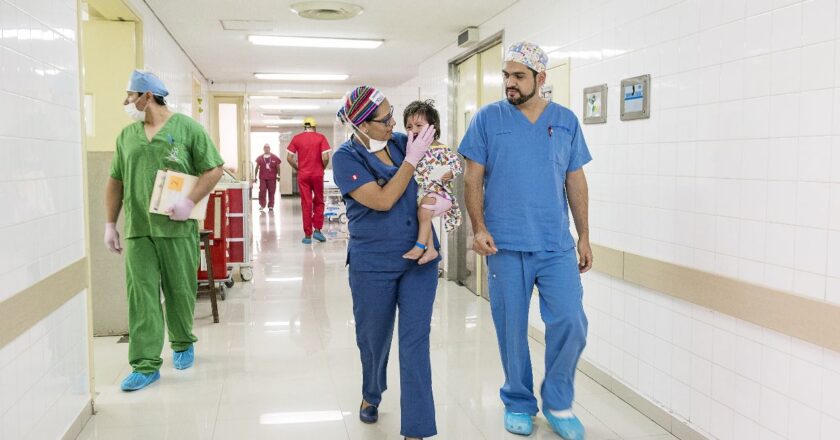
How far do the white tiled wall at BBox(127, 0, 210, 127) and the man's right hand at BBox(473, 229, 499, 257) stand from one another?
3.18 metres

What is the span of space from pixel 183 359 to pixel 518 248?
2.15 meters

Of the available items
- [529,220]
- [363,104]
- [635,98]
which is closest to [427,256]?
[529,220]

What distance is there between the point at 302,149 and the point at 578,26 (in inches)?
243

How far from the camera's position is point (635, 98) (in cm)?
327

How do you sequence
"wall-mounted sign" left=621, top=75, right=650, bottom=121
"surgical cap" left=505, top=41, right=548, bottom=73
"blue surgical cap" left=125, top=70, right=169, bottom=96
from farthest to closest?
1. "blue surgical cap" left=125, top=70, right=169, bottom=96
2. "wall-mounted sign" left=621, top=75, right=650, bottom=121
3. "surgical cap" left=505, top=41, right=548, bottom=73

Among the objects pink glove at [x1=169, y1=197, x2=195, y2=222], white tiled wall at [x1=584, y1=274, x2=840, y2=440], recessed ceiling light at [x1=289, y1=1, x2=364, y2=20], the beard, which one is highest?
recessed ceiling light at [x1=289, y1=1, x2=364, y2=20]

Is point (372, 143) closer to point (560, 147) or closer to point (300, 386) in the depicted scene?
point (560, 147)

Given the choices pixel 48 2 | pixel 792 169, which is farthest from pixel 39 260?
pixel 792 169

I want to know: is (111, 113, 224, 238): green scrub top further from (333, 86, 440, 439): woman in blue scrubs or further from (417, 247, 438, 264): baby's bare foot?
(417, 247, 438, 264): baby's bare foot

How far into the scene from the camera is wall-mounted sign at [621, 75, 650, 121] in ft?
10.4

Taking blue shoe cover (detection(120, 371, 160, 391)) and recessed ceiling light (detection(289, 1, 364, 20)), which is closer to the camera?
blue shoe cover (detection(120, 371, 160, 391))

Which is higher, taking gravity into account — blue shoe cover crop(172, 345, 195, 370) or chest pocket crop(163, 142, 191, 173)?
chest pocket crop(163, 142, 191, 173)

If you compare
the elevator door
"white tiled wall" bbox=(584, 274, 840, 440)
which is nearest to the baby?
"white tiled wall" bbox=(584, 274, 840, 440)

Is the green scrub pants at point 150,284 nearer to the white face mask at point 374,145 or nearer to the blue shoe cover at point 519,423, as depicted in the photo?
the white face mask at point 374,145
